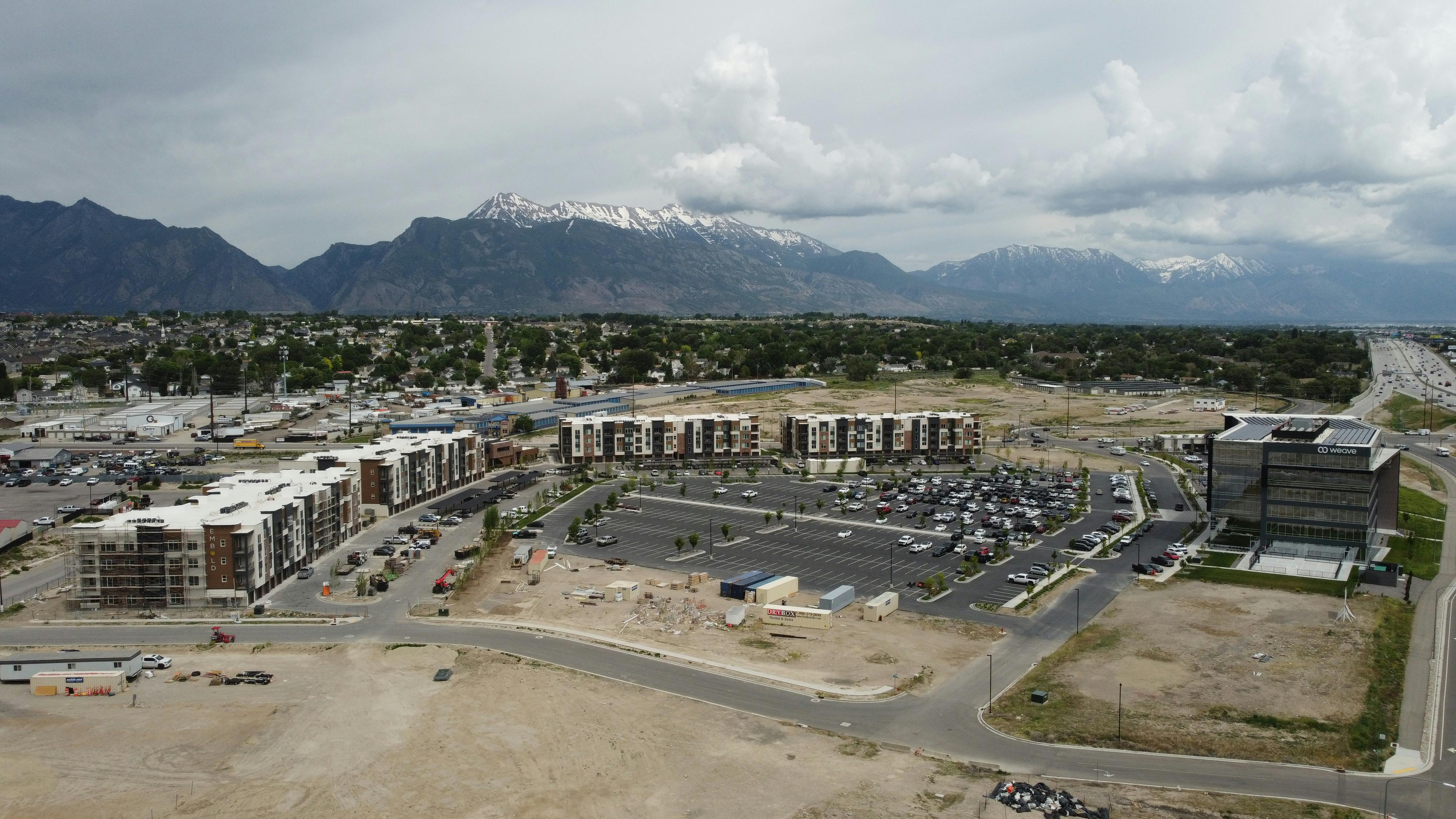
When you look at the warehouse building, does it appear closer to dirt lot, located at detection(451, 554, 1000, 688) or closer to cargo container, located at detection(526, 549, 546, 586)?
dirt lot, located at detection(451, 554, 1000, 688)

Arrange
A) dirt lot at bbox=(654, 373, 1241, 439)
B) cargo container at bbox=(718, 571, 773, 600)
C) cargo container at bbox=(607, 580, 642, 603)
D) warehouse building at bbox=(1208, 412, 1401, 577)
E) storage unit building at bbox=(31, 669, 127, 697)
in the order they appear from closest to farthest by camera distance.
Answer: storage unit building at bbox=(31, 669, 127, 697) < cargo container at bbox=(718, 571, 773, 600) < cargo container at bbox=(607, 580, 642, 603) < warehouse building at bbox=(1208, 412, 1401, 577) < dirt lot at bbox=(654, 373, 1241, 439)

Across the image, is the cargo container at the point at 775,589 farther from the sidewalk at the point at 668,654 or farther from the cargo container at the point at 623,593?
the sidewalk at the point at 668,654

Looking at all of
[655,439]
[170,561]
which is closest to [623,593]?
[170,561]

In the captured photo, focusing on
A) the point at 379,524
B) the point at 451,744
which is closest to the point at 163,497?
the point at 379,524

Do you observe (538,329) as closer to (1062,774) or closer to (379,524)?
(379,524)

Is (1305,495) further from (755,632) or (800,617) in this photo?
(755,632)

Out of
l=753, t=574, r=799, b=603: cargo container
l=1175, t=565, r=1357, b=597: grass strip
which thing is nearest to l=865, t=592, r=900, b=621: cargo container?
l=753, t=574, r=799, b=603: cargo container
